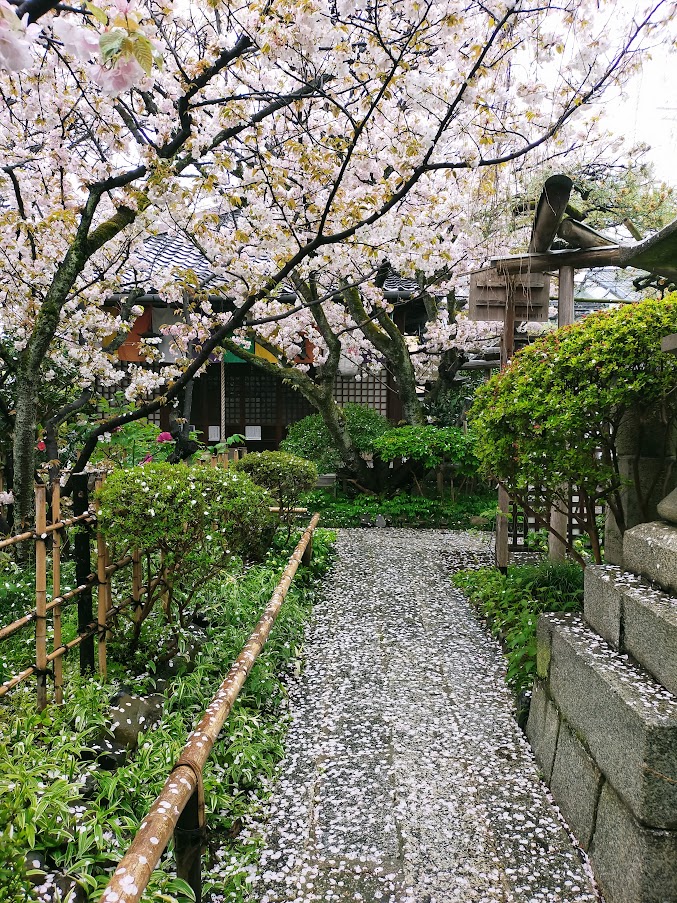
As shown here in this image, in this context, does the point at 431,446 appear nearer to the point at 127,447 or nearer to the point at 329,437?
the point at 329,437

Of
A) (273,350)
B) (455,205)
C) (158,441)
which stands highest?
(455,205)

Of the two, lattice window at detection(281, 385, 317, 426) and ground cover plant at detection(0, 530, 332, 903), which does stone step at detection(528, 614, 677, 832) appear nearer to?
ground cover plant at detection(0, 530, 332, 903)

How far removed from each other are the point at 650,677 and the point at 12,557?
498cm

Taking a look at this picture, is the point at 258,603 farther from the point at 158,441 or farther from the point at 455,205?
the point at 455,205

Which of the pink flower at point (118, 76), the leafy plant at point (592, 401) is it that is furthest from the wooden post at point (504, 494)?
the pink flower at point (118, 76)

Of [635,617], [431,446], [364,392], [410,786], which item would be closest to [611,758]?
[635,617]

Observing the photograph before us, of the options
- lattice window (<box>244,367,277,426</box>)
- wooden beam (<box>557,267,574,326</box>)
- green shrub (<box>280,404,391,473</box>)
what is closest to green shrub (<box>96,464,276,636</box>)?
wooden beam (<box>557,267,574,326</box>)

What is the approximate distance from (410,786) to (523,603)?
2.46m

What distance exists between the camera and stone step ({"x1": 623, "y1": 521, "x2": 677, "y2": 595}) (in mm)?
2766

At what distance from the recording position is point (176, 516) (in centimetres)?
358

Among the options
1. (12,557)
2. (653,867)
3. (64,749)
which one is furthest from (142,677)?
(653,867)

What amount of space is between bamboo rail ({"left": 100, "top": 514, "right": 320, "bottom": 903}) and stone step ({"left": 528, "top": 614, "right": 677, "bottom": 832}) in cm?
155

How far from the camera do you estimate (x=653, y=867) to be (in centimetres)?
210

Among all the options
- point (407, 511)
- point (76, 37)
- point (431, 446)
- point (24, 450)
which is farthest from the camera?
point (407, 511)
